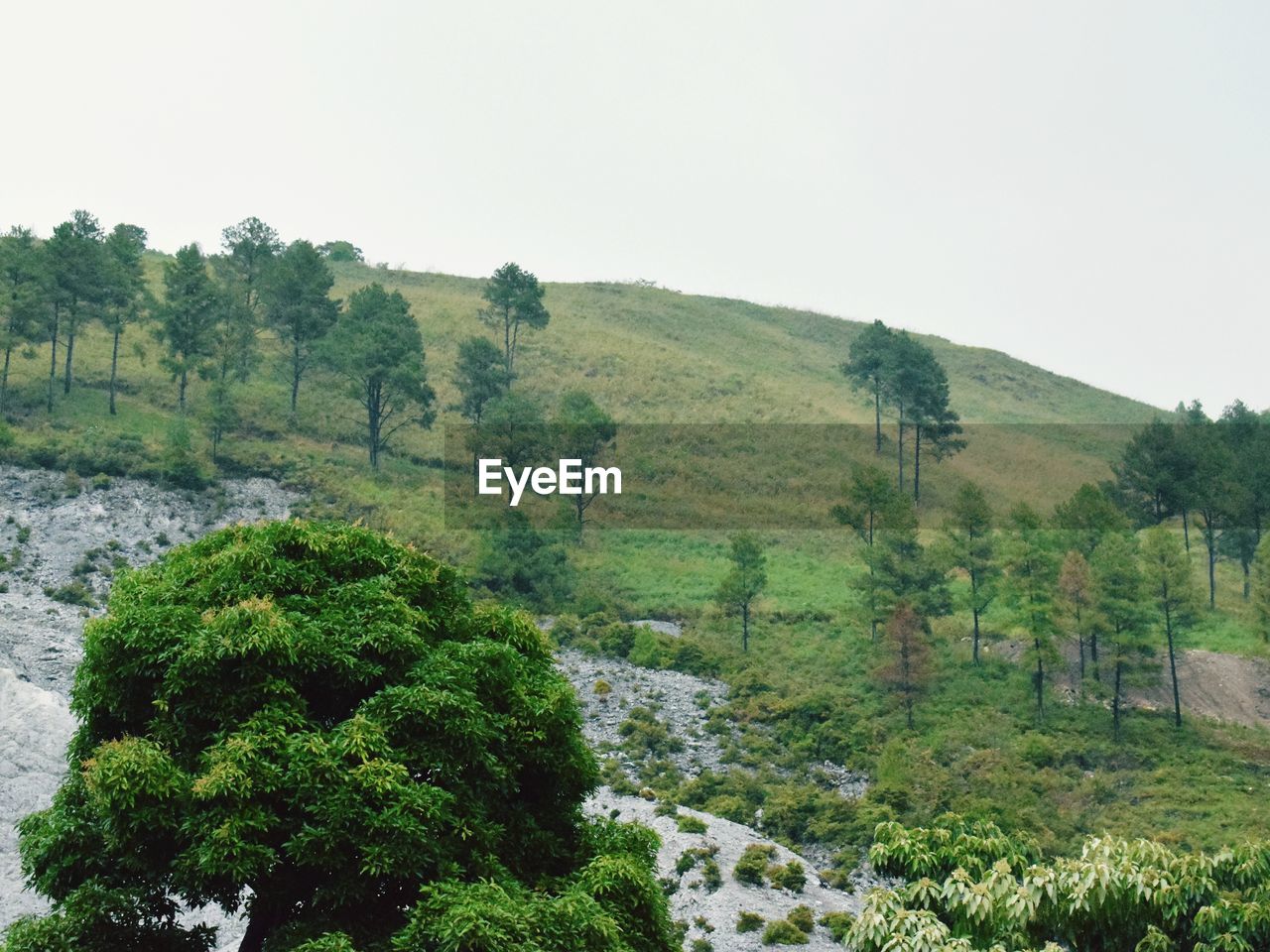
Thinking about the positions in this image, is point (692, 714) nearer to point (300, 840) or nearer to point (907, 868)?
point (907, 868)

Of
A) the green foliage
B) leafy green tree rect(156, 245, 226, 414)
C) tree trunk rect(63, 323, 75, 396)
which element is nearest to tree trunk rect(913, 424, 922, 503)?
leafy green tree rect(156, 245, 226, 414)

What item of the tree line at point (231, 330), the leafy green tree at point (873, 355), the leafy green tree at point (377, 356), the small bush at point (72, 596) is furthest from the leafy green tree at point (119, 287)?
the leafy green tree at point (873, 355)

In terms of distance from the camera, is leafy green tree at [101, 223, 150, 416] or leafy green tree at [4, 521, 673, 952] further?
leafy green tree at [101, 223, 150, 416]

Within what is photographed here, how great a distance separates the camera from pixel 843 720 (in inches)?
2104

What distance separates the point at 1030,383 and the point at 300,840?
5509 inches

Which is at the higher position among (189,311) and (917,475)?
(189,311)

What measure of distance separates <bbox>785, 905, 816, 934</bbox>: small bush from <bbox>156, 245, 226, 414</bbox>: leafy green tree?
182ft

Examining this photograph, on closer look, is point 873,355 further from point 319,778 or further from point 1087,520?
point 319,778

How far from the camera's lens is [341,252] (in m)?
157

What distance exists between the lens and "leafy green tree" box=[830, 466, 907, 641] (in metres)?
58.5

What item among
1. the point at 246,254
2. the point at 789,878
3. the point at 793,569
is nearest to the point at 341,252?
the point at 246,254

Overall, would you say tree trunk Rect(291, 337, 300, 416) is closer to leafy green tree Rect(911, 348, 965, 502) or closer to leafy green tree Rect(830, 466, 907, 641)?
leafy green tree Rect(830, 466, 907, 641)

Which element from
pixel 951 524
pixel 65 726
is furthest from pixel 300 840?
pixel 951 524

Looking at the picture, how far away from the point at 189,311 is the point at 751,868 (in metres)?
54.3
